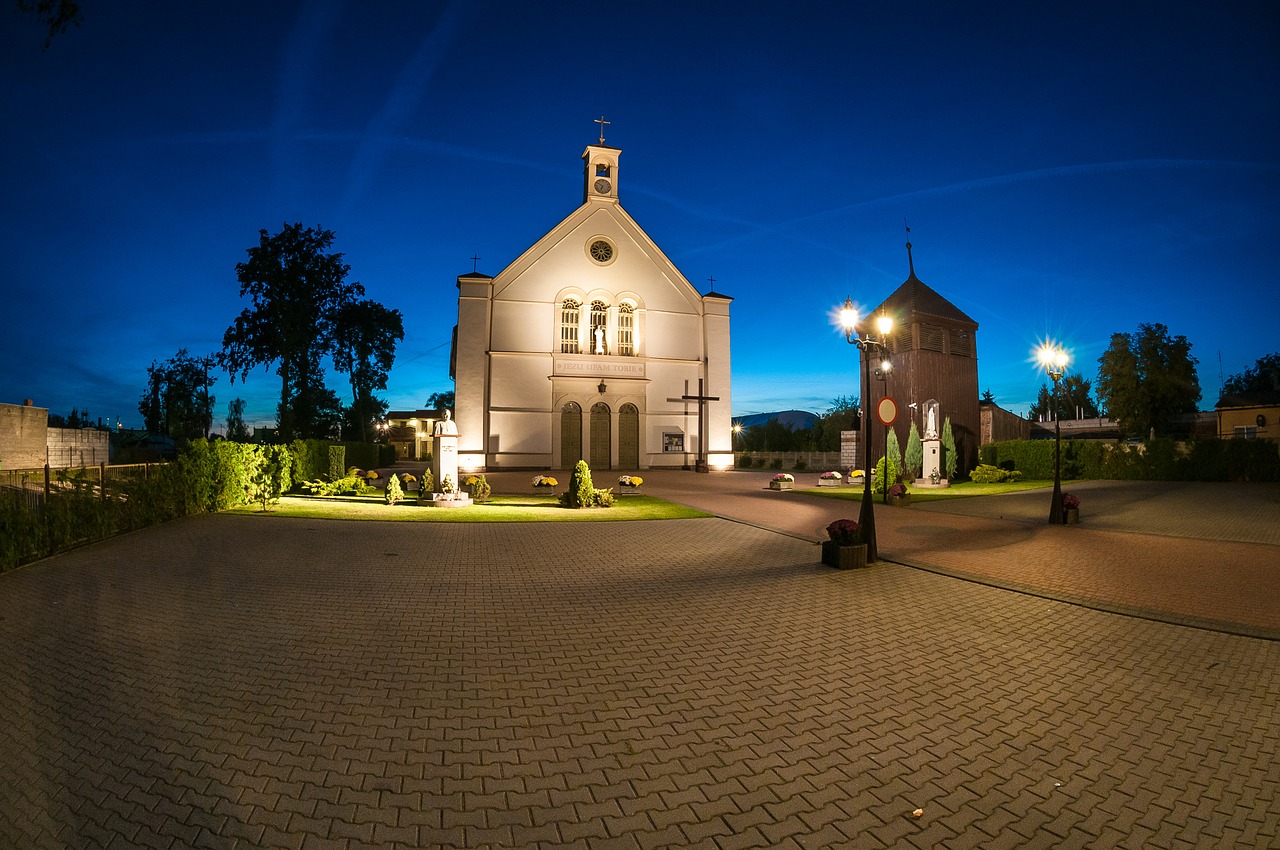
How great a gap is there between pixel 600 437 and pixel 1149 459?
2623cm

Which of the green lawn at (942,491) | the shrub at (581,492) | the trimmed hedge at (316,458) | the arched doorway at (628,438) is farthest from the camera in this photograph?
the arched doorway at (628,438)

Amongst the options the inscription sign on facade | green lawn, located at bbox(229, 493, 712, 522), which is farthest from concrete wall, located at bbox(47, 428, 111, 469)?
the inscription sign on facade

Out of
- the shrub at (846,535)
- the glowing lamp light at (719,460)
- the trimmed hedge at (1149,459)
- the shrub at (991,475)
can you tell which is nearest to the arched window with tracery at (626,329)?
the glowing lamp light at (719,460)

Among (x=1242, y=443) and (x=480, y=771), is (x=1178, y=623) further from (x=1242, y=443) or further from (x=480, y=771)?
(x=1242, y=443)

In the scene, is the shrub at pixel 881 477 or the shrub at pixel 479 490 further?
the shrub at pixel 881 477

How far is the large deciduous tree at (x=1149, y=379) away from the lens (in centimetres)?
4412

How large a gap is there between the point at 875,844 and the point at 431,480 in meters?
17.6

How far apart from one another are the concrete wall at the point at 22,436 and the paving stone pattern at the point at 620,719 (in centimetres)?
2793

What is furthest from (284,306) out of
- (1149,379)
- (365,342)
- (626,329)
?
(1149,379)

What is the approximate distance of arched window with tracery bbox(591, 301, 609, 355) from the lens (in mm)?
34938

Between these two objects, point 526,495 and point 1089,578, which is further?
point 526,495

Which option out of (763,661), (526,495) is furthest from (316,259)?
(763,661)

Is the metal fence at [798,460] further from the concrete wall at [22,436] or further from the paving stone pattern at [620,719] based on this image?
the concrete wall at [22,436]

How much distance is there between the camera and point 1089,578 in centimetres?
851
